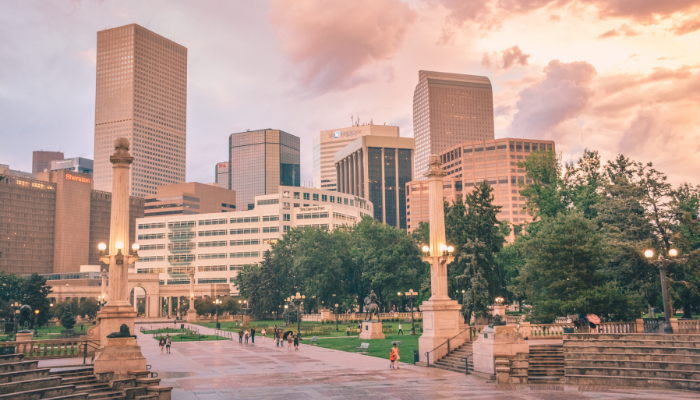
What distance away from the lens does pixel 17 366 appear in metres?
19.5

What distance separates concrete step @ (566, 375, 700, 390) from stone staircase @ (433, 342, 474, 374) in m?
5.48

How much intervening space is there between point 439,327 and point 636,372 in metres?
11.0

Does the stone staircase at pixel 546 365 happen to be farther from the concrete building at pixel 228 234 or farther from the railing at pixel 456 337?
the concrete building at pixel 228 234

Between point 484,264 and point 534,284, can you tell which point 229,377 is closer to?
point 534,284

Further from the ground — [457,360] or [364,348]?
[457,360]

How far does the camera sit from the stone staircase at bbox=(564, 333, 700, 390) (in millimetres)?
23109

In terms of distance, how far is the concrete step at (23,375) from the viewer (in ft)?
61.0

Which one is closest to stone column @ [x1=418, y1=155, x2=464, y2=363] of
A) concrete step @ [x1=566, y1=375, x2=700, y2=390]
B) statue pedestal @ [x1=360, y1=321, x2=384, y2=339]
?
concrete step @ [x1=566, y1=375, x2=700, y2=390]

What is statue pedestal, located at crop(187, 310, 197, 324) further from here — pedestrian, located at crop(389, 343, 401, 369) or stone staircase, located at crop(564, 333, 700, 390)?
stone staircase, located at crop(564, 333, 700, 390)

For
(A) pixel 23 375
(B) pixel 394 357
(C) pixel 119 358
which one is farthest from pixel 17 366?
(B) pixel 394 357

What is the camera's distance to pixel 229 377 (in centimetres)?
2703

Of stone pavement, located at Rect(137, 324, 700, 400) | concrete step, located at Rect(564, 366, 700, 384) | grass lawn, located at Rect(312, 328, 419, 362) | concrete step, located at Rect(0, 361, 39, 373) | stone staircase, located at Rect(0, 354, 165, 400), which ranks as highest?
concrete step, located at Rect(0, 361, 39, 373)

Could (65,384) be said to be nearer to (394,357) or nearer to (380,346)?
(394,357)

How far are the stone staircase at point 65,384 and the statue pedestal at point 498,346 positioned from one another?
14591 millimetres
